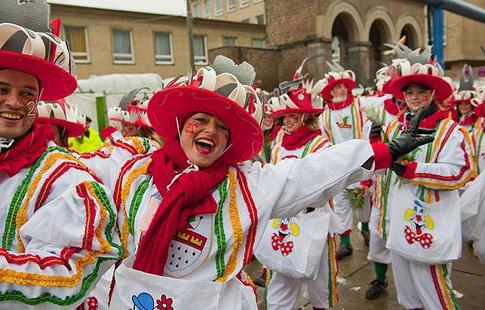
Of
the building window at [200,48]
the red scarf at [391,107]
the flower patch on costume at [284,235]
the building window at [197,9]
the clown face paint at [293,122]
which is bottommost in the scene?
the flower patch on costume at [284,235]

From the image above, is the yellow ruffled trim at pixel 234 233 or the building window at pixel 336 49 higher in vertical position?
the building window at pixel 336 49

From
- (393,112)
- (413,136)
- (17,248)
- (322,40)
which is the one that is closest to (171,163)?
(17,248)

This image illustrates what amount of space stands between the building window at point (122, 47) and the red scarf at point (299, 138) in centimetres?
2017

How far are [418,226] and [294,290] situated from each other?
1108 millimetres

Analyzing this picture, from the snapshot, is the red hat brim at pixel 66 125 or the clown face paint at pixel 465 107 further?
the clown face paint at pixel 465 107

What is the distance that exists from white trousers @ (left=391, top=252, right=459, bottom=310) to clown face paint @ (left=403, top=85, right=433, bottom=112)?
1204 millimetres

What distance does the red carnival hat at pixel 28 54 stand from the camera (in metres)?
1.46

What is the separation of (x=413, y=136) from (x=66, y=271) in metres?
1.72

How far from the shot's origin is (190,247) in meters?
1.83

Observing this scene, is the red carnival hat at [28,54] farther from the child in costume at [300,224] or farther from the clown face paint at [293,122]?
the clown face paint at [293,122]

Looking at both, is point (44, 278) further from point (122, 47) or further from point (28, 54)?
point (122, 47)

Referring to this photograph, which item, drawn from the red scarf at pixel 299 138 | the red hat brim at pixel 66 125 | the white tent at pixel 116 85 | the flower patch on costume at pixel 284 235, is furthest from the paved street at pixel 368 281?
the white tent at pixel 116 85

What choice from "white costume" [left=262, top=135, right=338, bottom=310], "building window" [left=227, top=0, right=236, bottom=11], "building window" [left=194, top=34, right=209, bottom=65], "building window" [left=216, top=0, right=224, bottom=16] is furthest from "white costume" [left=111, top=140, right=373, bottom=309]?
"building window" [left=216, top=0, right=224, bottom=16]

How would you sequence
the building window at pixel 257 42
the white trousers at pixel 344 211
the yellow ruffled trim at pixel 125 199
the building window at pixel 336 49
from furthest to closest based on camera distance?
the building window at pixel 257 42 → the building window at pixel 336 49 → the white trousers at pixel 344 211 → the yellow ruffled trim at pixel 125 199
